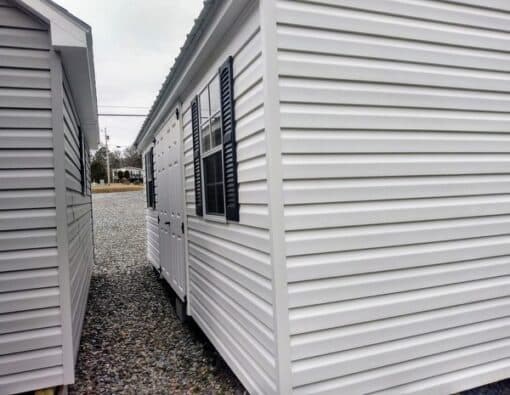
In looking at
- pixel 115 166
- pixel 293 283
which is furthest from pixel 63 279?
pixel 115 166

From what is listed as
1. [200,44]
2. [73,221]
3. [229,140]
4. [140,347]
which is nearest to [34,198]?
[73,221]

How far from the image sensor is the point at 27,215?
276 centimetres

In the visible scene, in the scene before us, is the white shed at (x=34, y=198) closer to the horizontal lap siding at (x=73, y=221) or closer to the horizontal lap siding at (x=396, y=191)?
the horizontal lap siding at (x=73, y=221)

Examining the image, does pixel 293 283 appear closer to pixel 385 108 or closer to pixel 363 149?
pixel 363 149

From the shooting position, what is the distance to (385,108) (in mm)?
2357

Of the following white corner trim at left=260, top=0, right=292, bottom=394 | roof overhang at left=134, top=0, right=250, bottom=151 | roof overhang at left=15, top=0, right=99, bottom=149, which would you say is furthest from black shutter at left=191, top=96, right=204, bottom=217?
white corner trim at left=260, top=0, right=292, bottom=394

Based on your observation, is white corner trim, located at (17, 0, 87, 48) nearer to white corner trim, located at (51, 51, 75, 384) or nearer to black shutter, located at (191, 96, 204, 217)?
white corner trim, located at (51, 51, 75, 384)

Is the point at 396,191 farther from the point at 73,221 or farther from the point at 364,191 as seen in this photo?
the point at 73,221

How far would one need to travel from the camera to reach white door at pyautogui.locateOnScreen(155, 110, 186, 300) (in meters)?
4.54

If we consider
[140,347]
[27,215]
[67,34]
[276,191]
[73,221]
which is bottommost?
[140,347]

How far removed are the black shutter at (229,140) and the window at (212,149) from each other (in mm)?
163

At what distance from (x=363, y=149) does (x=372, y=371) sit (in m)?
1.35

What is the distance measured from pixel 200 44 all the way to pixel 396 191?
74.9 inches

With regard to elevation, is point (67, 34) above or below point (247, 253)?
above
